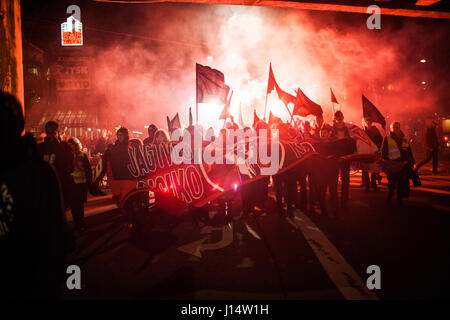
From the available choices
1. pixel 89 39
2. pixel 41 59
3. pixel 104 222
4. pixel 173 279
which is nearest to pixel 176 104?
pixel 89 39

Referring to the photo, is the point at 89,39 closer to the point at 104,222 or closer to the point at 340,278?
the point at 104,222

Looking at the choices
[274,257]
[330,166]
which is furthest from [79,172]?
[330,166]

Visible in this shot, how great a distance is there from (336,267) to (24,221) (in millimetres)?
3576

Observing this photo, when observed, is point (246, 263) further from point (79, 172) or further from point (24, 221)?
point (79, 172)

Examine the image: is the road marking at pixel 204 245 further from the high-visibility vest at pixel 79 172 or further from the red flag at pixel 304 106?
the red flag at pixel 304 106

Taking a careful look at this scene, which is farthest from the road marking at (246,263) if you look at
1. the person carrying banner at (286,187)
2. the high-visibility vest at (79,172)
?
the high-visibility vest at (79,172)

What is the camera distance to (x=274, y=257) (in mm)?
4191

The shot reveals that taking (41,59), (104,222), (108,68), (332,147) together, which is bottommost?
(104,222)

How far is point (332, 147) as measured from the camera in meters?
6.73

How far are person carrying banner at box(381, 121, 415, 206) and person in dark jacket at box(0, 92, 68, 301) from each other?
7485 mm

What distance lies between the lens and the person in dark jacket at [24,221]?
1319 mm

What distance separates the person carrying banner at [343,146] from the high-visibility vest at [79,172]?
558 centimetres

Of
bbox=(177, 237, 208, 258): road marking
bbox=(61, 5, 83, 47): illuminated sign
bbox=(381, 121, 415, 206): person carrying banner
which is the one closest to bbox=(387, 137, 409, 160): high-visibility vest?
bbox=(381, 121, 415, 206): person carrying banner
